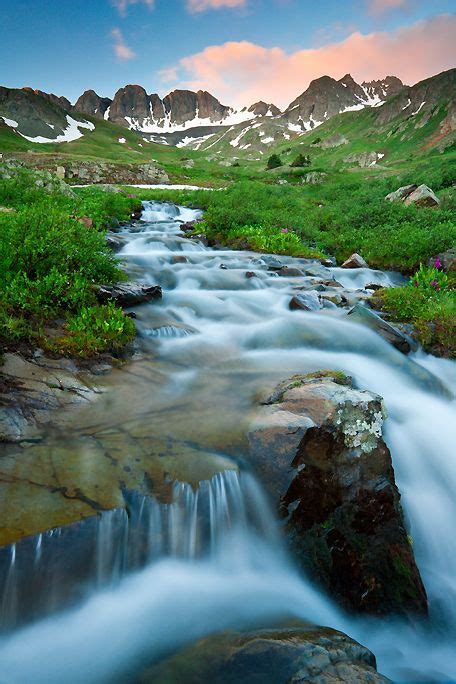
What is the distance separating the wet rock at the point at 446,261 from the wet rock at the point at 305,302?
15.8ft

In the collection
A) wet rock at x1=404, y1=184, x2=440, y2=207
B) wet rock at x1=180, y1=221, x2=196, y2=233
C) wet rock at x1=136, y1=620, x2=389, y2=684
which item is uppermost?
wet rock at x1=404, y1=184, x2=440, y2=207

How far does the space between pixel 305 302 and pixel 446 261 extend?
576 cm

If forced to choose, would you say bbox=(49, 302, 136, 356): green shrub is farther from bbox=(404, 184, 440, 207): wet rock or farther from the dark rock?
the dark rock

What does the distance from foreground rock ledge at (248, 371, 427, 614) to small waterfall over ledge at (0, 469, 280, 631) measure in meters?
0.32

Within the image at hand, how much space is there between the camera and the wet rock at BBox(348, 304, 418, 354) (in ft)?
26.8

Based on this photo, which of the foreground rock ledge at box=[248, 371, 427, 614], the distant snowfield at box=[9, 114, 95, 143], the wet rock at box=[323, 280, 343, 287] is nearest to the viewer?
the foreground rock ledge at box=[248, 371, 427, 614]

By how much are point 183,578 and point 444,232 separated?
1418cm

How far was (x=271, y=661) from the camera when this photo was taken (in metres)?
2.80

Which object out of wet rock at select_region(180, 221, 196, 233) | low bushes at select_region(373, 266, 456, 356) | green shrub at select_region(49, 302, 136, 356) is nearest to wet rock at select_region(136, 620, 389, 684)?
green shrub at select_region(49, 302, 136, 356)

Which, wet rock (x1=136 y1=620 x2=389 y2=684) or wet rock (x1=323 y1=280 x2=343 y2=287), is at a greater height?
wet rock (x1=323 y1=280 x2=343 y2=287)

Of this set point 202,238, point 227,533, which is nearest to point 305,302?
point 227,533

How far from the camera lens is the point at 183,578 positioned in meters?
3.85

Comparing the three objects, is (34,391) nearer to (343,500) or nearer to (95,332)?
(95,332)

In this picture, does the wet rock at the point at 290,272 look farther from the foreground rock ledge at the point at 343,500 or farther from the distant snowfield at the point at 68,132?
the distant snowfield at the point at 68,132
